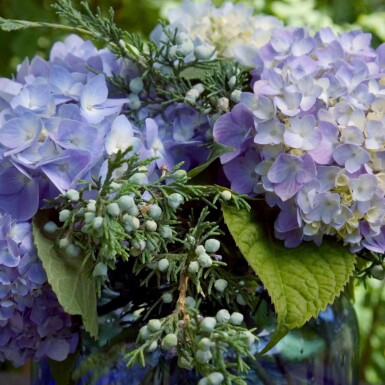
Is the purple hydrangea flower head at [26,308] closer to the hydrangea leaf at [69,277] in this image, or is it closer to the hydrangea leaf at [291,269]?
the hydrangea leaf at [69,277]

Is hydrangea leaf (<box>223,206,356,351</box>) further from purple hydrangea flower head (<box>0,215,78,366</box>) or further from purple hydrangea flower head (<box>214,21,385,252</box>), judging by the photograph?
purple hydrangea flower head (<box>0,215,78,366</box>)

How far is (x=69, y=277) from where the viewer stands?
0.59 meters

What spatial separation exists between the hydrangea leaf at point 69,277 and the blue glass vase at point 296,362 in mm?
104

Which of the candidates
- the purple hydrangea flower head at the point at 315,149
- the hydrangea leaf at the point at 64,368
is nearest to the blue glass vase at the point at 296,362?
the hydrangea leaf at the point at 64,368

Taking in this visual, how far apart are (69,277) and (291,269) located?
165 millimetres

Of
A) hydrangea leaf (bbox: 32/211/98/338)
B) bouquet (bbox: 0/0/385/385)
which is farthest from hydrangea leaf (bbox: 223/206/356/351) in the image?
hydrangea leaf (bbox: 32/211/98/338)

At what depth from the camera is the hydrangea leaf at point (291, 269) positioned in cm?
59

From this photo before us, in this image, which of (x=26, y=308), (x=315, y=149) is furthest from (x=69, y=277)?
(x=315, y=149)

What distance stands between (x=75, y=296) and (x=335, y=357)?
0.30m

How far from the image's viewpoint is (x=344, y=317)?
0.80 meters

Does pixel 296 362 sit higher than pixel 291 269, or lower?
lower

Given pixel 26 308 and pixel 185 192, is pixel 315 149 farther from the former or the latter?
pixel 26 308

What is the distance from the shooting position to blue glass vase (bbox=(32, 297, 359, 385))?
0.69m

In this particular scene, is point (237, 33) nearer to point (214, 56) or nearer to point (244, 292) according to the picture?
point (214, 56)
